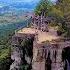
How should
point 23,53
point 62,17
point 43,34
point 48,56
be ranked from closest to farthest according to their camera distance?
point 48,56
point 62,17
point 43,34
point 23,53

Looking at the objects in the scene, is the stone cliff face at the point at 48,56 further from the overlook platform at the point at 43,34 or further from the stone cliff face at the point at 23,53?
the stone cliff face at the point at 23,53

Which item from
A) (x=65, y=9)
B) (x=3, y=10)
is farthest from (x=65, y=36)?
(x=3, y=10)

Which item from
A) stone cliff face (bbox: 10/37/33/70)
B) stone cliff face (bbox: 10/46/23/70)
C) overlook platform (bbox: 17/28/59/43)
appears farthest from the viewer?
stone cliff face (bbox: 10/46/23/70)

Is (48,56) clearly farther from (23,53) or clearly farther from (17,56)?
(17,56)

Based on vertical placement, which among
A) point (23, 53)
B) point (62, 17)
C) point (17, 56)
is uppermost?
point (62, 17)

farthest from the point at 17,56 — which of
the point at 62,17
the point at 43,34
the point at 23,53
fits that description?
the point at 62,17

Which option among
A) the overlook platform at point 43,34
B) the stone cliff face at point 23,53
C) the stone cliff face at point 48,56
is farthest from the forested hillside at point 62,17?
the stone cliff face at point 23,53

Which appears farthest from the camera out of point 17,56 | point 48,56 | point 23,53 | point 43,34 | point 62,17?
point 17,56

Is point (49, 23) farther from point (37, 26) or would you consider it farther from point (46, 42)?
point (46, 42)

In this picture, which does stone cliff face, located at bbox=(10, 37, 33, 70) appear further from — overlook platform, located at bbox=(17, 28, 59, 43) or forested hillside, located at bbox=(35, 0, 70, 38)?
forested hillside, located at bbox=(35, 0, 70, 38)

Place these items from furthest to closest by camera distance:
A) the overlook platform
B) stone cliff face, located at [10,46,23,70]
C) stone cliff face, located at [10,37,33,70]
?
stone cliff face, located at [10,46,23,70] → stone cliff face, located at [10,37,33,70] → the overlook platform

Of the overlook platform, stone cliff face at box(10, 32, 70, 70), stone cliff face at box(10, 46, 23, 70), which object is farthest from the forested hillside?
stone cliff face at box(10, 46, 23, 70)

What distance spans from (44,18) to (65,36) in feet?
24.2

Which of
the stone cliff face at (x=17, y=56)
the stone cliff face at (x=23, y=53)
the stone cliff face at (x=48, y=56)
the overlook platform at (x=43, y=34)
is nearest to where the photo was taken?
the stone cliff face at (x=48, y=56)
